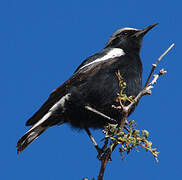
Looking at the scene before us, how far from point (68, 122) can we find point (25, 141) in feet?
2.50

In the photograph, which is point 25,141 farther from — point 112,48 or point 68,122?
point 112,48

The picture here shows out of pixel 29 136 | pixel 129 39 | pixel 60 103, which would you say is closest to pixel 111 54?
pixel 129 39

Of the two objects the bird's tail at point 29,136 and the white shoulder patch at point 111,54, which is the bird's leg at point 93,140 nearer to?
the bird's tail at point 29,136

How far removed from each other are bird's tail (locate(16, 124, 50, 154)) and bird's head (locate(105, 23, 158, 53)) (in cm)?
212

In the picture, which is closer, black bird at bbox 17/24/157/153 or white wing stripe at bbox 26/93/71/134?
black bird at bbox 17/24/157/153

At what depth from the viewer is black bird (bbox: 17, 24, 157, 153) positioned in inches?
221

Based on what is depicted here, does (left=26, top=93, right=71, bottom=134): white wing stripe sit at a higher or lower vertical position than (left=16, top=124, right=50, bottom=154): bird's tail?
higher

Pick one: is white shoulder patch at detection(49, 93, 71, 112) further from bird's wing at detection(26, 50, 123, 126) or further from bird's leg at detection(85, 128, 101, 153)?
bird's leg at detection(85, 128, 101, 153)

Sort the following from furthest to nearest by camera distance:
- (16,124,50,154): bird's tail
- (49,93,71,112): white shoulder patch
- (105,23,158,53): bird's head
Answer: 1. (105,23,158,53): bird's head
2. (49,93,71,112): white shoulder patch
3. (16,124,50,154): bird's tail

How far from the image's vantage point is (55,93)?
596 cm

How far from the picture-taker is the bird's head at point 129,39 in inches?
267

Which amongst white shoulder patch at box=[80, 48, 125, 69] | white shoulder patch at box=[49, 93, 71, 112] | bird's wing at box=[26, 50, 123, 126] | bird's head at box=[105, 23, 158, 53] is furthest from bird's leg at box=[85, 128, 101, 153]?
bird's head at box=[105, 23, 158, 53]

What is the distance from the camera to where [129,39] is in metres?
6.95

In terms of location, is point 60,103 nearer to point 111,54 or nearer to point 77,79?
point 77,79
